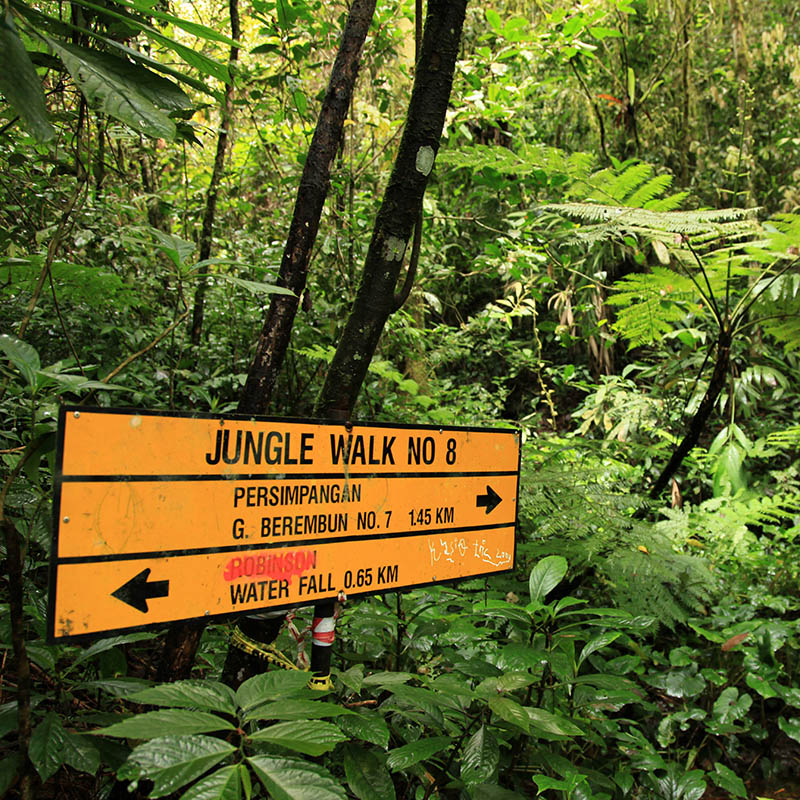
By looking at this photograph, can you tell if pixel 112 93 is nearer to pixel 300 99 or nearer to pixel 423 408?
pixel 300 99

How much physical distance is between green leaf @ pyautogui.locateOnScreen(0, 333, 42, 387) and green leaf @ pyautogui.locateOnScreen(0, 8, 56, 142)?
0.45 metres

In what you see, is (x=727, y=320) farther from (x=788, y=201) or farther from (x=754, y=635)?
(x=788, y=201)

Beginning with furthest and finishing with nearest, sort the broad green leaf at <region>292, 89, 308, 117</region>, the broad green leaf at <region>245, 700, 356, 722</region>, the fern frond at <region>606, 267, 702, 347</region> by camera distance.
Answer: the fern frond at <region>606, 267, 702, 347</region>, the broad green leaf at <region>292, 89, 308, 117</region>, the broad green leaf at <region>245, 700, 356, 722</region>

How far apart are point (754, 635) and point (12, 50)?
286cm

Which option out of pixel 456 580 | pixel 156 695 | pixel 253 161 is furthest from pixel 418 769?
pixel 253 161

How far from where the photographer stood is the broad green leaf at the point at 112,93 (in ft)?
2.67

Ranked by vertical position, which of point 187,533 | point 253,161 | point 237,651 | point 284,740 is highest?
point 253,161

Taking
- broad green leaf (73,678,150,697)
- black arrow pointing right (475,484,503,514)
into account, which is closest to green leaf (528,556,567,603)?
black arrow pointing right (475,484,503,514)

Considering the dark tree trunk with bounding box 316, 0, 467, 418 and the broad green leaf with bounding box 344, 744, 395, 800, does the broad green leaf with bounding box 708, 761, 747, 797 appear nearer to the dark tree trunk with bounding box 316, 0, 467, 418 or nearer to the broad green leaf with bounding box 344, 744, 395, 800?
the broad green leaf with bounding box 344, 744, 395, 800

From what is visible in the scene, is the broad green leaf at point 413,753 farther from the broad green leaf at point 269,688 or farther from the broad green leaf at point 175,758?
the broad green leaf at point 175,758

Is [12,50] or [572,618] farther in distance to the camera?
[572,618]

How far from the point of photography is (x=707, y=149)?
21.4 ft

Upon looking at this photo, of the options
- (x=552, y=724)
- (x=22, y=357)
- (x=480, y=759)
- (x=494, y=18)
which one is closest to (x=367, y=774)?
(x=480, y=759)

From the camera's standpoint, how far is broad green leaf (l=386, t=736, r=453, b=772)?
3.57 feet
